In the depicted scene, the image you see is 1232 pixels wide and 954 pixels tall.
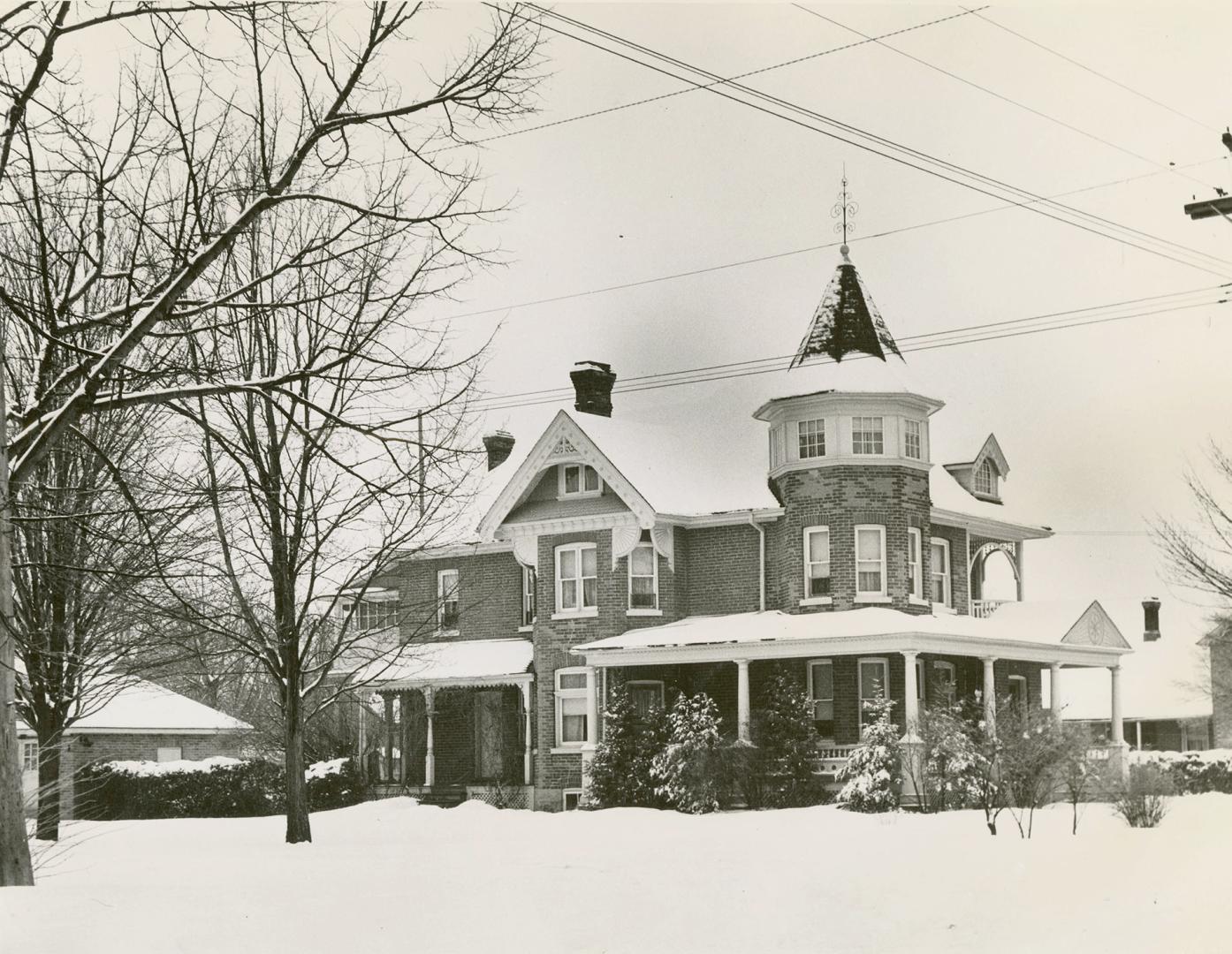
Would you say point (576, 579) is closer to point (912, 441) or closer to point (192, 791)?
point (912, 441)

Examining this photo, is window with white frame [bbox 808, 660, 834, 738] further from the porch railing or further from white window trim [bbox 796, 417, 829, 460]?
the porch railing

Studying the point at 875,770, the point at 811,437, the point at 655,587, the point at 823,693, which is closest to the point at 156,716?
the point at 655,587

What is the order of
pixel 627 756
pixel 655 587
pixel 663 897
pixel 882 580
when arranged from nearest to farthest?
1. pixel 663 897
2. pixel 627 756
3. pixel 882 580
4. pixel 655 587

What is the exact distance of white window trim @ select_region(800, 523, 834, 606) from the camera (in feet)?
109

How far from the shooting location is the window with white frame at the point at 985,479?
39.2m

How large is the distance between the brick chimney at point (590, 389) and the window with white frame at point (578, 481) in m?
2.67

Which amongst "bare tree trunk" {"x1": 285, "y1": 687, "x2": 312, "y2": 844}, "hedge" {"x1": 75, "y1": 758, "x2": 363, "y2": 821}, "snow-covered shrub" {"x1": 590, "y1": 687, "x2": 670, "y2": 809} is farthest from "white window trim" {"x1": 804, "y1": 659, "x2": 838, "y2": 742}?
"bare tree trunk" {"x1": 285, "y1": 687, "x2": 312, "y2": 844}

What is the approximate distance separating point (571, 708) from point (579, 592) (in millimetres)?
2811

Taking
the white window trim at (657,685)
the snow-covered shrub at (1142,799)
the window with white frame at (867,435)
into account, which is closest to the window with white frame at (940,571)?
the window with white frame at (867,435)

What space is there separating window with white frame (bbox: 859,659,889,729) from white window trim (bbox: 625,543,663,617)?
16.9ft

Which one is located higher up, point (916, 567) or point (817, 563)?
point (817, 563)

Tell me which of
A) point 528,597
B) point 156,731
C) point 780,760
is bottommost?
point 780,760

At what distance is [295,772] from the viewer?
71.8ft

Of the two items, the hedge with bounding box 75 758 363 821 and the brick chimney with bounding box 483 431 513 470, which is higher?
the brick chimney with bounding box 483 431 513 470
